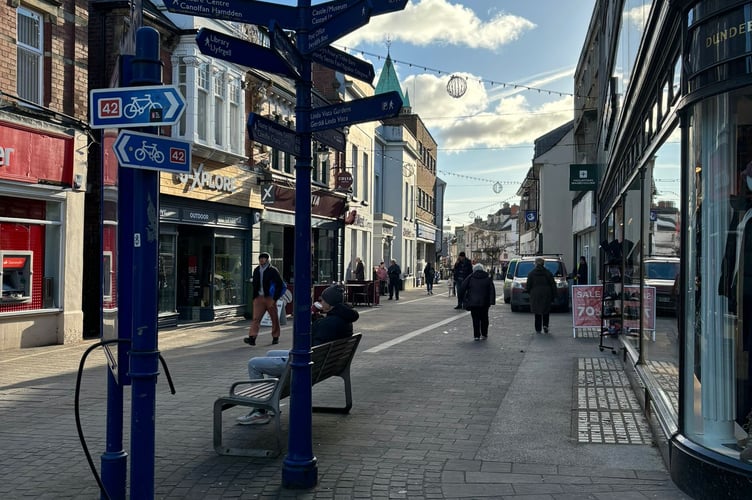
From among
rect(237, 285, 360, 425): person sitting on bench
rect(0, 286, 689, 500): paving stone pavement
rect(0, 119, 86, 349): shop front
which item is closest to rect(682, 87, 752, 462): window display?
rect(0, 286, 689, 500): paving stone pavement

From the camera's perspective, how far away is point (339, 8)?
5000mm

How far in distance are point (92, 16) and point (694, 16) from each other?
13701 millimetres

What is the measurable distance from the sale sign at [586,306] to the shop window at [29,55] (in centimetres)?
1101

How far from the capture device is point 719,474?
452 cm

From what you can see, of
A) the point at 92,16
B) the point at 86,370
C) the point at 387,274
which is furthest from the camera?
the point at 387,274

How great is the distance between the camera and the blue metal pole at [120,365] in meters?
4.45

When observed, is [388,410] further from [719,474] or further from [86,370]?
[86,370]

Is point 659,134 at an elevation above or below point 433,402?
above

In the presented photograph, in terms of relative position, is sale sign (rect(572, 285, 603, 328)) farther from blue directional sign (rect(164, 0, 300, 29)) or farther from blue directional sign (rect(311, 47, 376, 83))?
blue directional sign (rect(164, 0, 300, 29))

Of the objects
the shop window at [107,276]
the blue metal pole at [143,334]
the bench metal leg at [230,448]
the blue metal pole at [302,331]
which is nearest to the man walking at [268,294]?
the bench metal leg at [230,448]

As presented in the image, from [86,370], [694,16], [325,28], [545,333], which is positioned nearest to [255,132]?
[325,28]

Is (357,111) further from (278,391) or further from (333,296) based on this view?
(333,296)

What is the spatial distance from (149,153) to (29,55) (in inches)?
420

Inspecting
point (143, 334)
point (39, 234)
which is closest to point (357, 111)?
point (143, 334)
